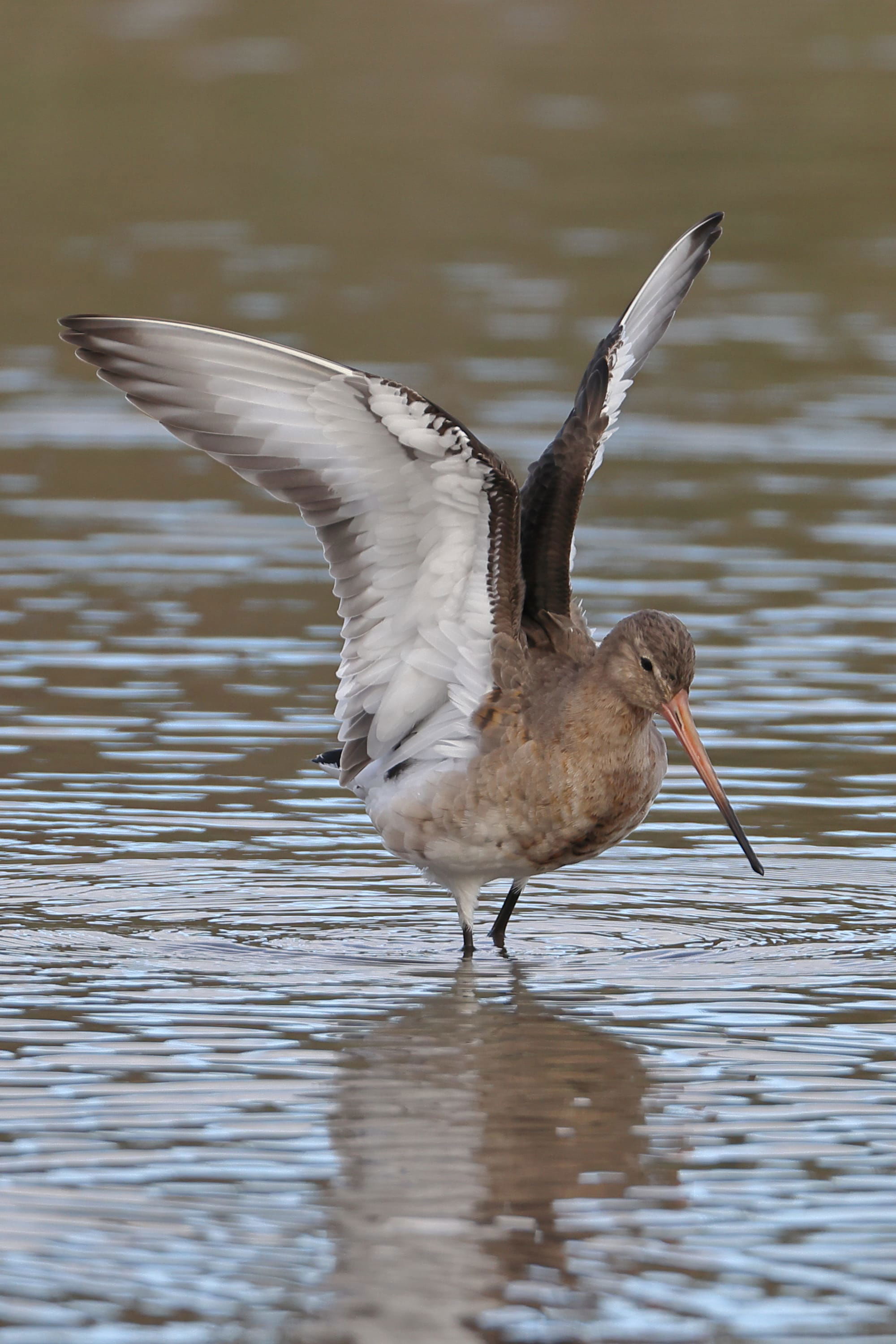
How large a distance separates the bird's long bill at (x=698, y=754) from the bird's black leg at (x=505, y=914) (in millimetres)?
716

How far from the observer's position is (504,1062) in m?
7.18

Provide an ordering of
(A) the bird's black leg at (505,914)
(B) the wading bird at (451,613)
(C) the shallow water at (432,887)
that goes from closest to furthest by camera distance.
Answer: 1. (C) the shallow water at (432,887)
2. (B) the wading bird at (451,613)
3. (A) the bird's black leg at (505,914)

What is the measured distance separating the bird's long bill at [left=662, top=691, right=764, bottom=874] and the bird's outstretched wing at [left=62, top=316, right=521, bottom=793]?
65cm

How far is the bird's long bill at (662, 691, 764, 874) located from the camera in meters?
8.37

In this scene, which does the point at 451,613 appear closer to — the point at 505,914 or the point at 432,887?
the point at 505,914

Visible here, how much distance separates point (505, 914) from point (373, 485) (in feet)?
5.54

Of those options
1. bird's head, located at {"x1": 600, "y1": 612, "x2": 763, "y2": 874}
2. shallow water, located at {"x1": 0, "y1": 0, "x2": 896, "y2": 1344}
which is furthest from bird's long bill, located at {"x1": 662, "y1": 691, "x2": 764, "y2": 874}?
shallow water, located at {"x1": 0, "y1": 0, "x2": 896, "y2": 1344}

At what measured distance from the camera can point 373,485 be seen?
7.71m

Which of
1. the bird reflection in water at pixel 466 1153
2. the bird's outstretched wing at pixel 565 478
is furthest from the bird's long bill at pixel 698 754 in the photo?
the bird reflection in water at pixel 466 1153

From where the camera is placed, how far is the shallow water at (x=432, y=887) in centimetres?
568

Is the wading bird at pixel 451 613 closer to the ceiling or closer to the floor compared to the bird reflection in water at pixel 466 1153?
closer to the ceiling

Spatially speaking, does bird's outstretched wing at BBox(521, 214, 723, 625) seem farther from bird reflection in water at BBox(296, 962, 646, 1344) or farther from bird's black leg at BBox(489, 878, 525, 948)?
bird reflection in water at BBox(296, 962, 646, 1344)

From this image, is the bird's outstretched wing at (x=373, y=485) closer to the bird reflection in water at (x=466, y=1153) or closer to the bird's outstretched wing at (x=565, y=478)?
the bird's outstretched wing at (x=565, y=478)

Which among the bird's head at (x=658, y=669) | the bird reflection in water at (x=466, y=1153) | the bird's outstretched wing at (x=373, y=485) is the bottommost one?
the bird reflection in water at (x=466, y=1153)
